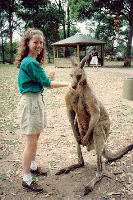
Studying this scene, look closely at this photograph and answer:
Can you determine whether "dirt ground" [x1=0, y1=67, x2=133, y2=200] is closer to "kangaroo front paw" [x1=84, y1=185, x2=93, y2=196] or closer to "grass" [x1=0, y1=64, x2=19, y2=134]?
"kangaroo front paw" [x1=84, y1=185, x2=93, y2=196]

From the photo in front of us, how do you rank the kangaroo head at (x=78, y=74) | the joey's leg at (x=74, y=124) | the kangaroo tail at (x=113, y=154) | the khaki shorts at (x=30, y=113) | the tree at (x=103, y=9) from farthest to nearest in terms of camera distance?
1. the tree at (x=103, y=9)
2. the kangaroo tail at (x=113, y=154)
3. the joey's leg at (x=74, y=124)
4. the khaki shorts at (x=30, y=113)
5. the kangaroo head at (x=78, y=74)

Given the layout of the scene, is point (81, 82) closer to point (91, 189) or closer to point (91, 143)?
point (91, 143)

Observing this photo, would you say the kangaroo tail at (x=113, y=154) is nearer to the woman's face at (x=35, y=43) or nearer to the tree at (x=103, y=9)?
the woman's face at (x=35, y=43)

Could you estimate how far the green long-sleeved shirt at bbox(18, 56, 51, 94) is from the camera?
6.29 feet

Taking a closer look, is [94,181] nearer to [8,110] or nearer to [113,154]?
[113,154]

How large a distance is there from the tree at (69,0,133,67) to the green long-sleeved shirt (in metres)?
17.2

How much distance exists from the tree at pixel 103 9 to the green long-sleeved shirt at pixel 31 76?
56.4ft

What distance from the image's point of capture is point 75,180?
244cm

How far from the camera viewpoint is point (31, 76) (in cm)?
195

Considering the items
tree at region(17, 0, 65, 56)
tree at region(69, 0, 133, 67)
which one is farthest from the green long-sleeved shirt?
tree at region(17, 0, 65, 56)

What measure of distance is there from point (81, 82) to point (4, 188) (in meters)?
1.62

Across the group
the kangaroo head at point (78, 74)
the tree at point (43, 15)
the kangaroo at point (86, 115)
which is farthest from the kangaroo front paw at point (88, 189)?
the tree at point (43, 15)

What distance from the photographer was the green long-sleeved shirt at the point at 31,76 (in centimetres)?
192

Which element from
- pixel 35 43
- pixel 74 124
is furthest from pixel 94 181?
pixel 35 43
